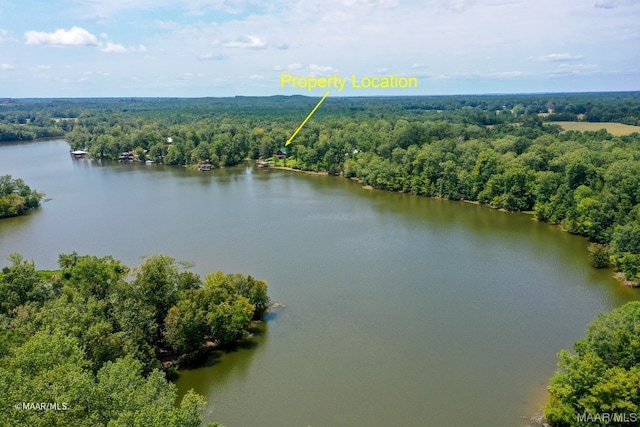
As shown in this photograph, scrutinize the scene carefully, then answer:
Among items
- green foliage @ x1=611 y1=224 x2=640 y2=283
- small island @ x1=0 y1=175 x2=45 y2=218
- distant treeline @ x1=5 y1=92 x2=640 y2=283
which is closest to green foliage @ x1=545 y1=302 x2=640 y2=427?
green foliage @ x1=611 y1=224 x2=640 y2=283

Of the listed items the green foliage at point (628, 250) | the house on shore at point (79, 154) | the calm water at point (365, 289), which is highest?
the house on shore at point (79, 154)

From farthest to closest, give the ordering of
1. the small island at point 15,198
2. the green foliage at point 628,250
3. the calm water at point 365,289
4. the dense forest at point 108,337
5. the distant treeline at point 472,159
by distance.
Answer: the small island at point 15,198
the distant treeline at point 472,159
the green foliage at point 628,250
the calm water at point 365,289
the dense forest at point 108,337

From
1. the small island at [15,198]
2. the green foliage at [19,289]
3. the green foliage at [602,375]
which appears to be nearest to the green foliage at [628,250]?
the green foliage at [602,375]

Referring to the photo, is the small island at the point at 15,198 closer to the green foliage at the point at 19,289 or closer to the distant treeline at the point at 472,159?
the green foliage at the point at 19,289

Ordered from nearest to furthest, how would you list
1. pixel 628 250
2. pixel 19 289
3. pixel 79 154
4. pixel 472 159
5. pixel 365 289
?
pixel 19 289 → pixel 365 289 → pixel 628 250 → pixel 472 159 → pixel 79 154

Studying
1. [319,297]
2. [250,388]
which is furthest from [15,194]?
[250,388]

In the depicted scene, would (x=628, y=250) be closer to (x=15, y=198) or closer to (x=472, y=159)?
(x=472, y=159)

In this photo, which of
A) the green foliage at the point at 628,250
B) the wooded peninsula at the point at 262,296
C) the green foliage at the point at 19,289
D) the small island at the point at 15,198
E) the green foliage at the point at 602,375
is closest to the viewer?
the wooded peninsula at the point at 262,296

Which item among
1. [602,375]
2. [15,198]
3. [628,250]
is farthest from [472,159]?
[15,198]
